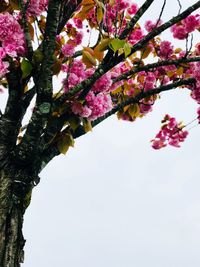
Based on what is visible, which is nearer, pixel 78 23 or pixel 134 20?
pixel 134 20

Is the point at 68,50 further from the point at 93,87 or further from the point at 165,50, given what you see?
the point at 165,50

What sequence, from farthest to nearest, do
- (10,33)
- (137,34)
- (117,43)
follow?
(137,34)
(10,33)
(117,43)

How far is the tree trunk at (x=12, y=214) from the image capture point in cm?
396

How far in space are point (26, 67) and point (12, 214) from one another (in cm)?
140

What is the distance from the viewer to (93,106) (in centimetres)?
466

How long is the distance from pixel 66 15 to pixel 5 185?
2.03 meters

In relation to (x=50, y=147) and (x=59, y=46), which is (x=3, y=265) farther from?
(x=59, y=46)

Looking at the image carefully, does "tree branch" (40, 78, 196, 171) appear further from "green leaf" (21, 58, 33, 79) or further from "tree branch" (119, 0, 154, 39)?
"tree branch" (119, 0, 154, 39)

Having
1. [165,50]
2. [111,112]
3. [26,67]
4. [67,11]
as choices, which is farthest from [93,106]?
[165,50]

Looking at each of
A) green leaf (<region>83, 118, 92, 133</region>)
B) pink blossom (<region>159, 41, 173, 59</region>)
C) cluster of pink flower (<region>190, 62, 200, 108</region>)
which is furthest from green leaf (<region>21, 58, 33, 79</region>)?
pink blossom (<region>159, 41, 173, 59</region>)

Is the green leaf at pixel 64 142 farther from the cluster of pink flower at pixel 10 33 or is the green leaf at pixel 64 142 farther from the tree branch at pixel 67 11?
the tree branch at pixel 67 11

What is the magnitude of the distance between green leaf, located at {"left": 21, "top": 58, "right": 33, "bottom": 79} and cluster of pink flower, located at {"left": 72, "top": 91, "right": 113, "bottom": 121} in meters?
0.57

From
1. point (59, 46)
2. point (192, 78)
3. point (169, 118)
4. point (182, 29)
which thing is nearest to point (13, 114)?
point (59, 46)

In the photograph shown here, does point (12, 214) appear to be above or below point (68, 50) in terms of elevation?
below
